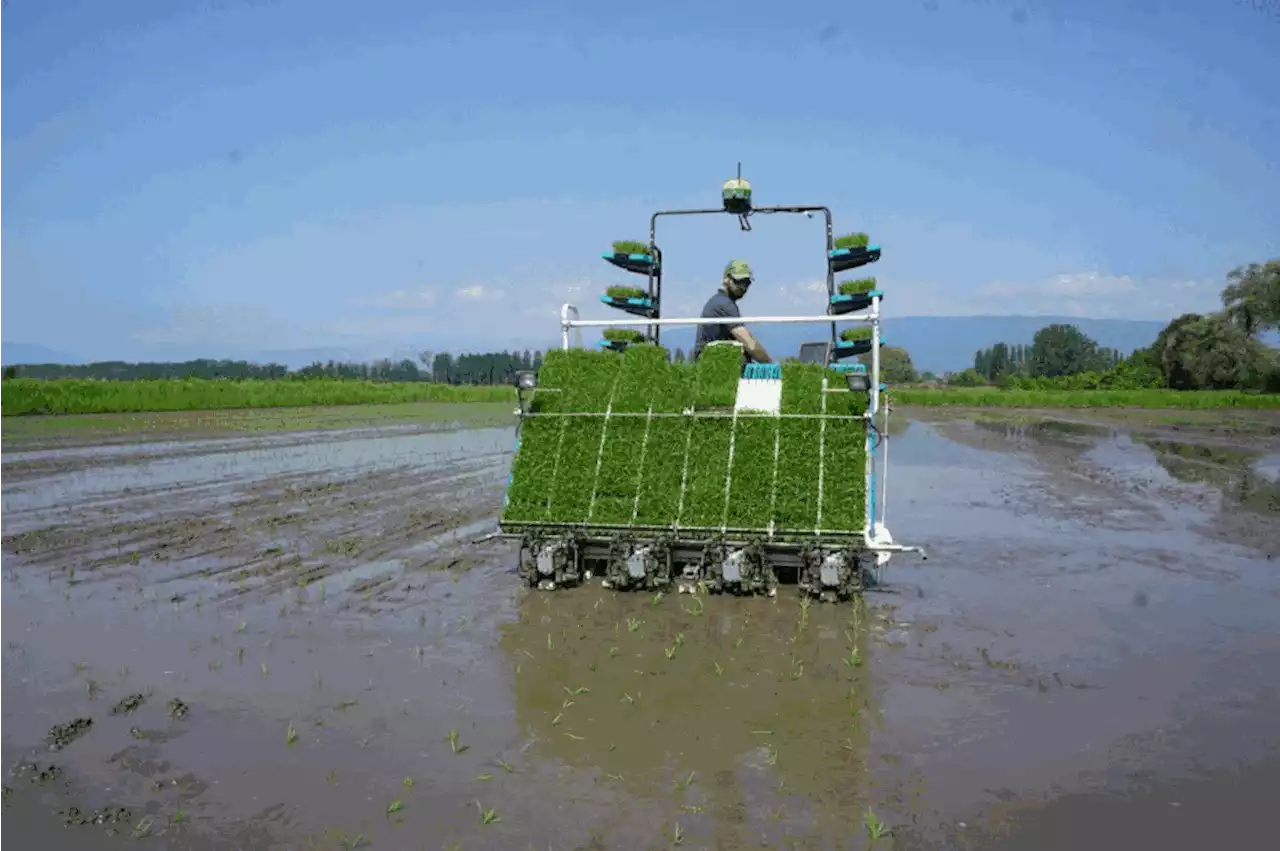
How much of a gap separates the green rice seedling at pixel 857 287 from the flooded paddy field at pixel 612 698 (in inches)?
117

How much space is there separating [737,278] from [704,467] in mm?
2415

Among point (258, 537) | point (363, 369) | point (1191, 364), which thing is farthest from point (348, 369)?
point (258, 537)

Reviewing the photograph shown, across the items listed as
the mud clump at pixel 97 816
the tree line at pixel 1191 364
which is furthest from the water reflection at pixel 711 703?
the tree line at pixel 1191 364

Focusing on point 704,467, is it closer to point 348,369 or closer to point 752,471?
point 752,471

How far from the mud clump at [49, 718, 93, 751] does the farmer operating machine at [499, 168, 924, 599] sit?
3.93m

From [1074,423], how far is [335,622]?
39.7 meters

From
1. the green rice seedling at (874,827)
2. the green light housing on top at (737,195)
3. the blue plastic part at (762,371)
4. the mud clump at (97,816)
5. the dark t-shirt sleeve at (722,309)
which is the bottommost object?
the mud clump at (97,816)

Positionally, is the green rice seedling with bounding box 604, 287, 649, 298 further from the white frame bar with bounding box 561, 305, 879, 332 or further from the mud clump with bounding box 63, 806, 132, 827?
the mud clump with bounding box 63, 806, 132, 827

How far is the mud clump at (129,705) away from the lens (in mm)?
6219

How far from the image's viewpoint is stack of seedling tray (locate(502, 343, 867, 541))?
29.2 ft

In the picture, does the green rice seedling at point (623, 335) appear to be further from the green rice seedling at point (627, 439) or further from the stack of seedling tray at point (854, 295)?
the stack of seedling tray at point (854, 295)

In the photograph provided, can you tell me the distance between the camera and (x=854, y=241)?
10719 mm

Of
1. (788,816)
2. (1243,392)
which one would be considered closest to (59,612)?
(788,816)

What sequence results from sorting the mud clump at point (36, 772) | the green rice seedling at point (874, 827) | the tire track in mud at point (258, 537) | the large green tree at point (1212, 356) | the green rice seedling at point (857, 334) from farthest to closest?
the large green tree at point (1212, 356) < the tire track in mud at point (258, 537) < the green rice seedling at point (857, 334) < the mud clump at point (36, 772) < the green rice seedling at point (874, 827)
